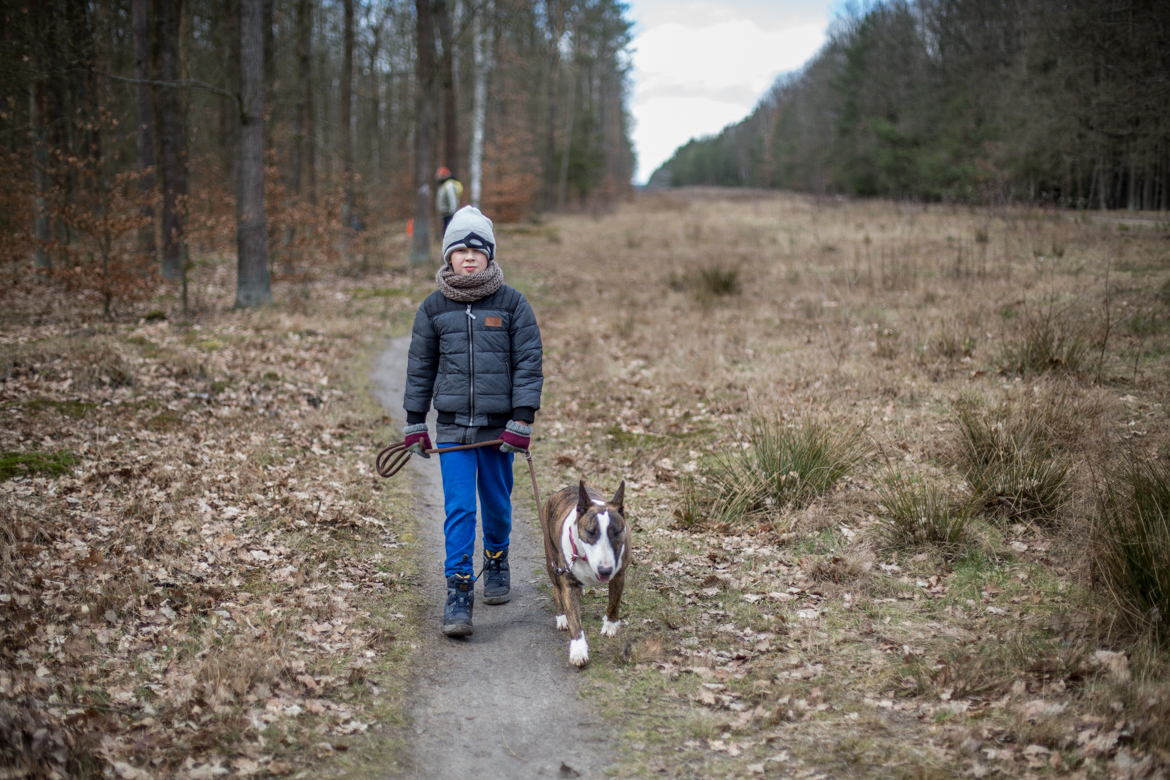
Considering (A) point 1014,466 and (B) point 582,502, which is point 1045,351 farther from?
(B) point 582,502

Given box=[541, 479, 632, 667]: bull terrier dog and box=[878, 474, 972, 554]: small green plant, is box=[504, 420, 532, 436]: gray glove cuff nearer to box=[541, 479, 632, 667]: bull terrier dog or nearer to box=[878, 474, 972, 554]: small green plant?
box=[541, 479, 632, 667]: bull terrier dog

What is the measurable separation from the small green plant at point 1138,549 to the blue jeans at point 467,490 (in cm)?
350

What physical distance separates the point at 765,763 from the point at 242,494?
4.66 metres

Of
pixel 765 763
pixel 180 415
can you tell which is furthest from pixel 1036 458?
pixel 180 415

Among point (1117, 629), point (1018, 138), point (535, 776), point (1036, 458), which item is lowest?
point (535, 776)

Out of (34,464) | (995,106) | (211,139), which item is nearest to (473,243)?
(34,464)

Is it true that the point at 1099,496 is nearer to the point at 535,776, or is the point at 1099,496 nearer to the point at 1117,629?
the point at 1117,629

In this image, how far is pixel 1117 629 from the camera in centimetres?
391

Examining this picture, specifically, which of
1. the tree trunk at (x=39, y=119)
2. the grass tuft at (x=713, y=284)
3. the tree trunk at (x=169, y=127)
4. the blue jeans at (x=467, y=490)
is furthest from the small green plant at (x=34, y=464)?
the grass tuft at (x=713, y=284)

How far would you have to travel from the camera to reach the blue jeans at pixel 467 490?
4.62 metres

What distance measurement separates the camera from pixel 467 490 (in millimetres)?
4617

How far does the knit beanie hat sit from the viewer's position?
450cm

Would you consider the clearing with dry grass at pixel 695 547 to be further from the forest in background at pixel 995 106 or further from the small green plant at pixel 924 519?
the forest in background at pixel 995 106

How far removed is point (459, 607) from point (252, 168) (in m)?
11.2
